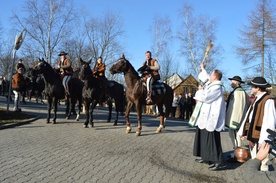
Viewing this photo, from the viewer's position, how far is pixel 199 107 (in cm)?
653

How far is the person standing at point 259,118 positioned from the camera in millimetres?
5082

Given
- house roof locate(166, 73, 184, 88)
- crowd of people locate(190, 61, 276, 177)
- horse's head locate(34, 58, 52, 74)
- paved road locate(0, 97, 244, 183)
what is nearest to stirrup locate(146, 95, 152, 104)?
paved road locate(0, 97, 244, 183)

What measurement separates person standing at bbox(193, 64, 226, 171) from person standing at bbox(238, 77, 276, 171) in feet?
2.11

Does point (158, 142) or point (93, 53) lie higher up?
point (93, 53)

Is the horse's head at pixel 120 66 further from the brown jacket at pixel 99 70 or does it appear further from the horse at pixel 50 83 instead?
the horse at pixel 50 83

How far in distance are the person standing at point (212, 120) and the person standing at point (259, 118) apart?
64cm

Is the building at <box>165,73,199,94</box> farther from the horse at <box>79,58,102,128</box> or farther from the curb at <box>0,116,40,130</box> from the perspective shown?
the curb at <box>0,116,40,130</box>

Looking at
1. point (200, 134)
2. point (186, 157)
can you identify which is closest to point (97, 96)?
point (186, 157)

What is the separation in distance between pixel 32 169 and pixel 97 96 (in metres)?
5.94

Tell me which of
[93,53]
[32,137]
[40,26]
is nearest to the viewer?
[32,137]

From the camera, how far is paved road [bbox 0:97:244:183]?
5.35 meters

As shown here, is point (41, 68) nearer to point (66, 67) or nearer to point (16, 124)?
point (66, 67)

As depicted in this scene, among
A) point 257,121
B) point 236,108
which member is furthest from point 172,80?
point 257,121

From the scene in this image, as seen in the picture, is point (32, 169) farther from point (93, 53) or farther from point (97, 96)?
point (93, 53)
